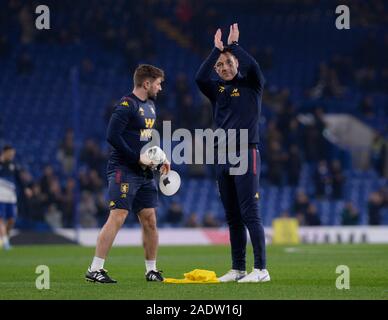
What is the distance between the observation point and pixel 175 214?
85.9 ft

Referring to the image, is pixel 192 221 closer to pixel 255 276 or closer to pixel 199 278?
pixel 199 278

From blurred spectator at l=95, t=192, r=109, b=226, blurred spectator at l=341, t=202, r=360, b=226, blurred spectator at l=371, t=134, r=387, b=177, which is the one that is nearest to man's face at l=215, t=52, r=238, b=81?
blurred spectator at l=95, t=192, r=109, b=226

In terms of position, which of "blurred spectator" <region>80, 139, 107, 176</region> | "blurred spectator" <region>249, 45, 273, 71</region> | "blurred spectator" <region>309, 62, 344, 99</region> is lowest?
"blurred spectator" <region>80, 139, 107, 176</region>

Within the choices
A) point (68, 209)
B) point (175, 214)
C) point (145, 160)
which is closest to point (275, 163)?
point (175, 214)

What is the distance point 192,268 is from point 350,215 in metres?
13.0

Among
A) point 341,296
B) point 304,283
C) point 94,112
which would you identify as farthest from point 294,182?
point 341,296

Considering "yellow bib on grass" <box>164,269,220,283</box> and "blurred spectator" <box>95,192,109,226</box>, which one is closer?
"yellow bib on grass" <box>164,269,220,283</box>

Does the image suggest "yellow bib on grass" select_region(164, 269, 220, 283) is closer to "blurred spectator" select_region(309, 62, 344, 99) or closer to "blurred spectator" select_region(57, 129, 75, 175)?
"blurred spectator" select_region(57, 129, 75, 175)

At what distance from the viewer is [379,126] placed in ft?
103

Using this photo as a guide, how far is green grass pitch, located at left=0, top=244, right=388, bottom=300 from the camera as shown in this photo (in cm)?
945

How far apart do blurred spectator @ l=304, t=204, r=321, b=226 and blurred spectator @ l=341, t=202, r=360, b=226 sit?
679mm

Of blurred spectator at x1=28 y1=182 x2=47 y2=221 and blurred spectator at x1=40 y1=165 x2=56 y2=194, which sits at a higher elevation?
blurred spectator at x1=40 y1=165 x2=56 y2=194
